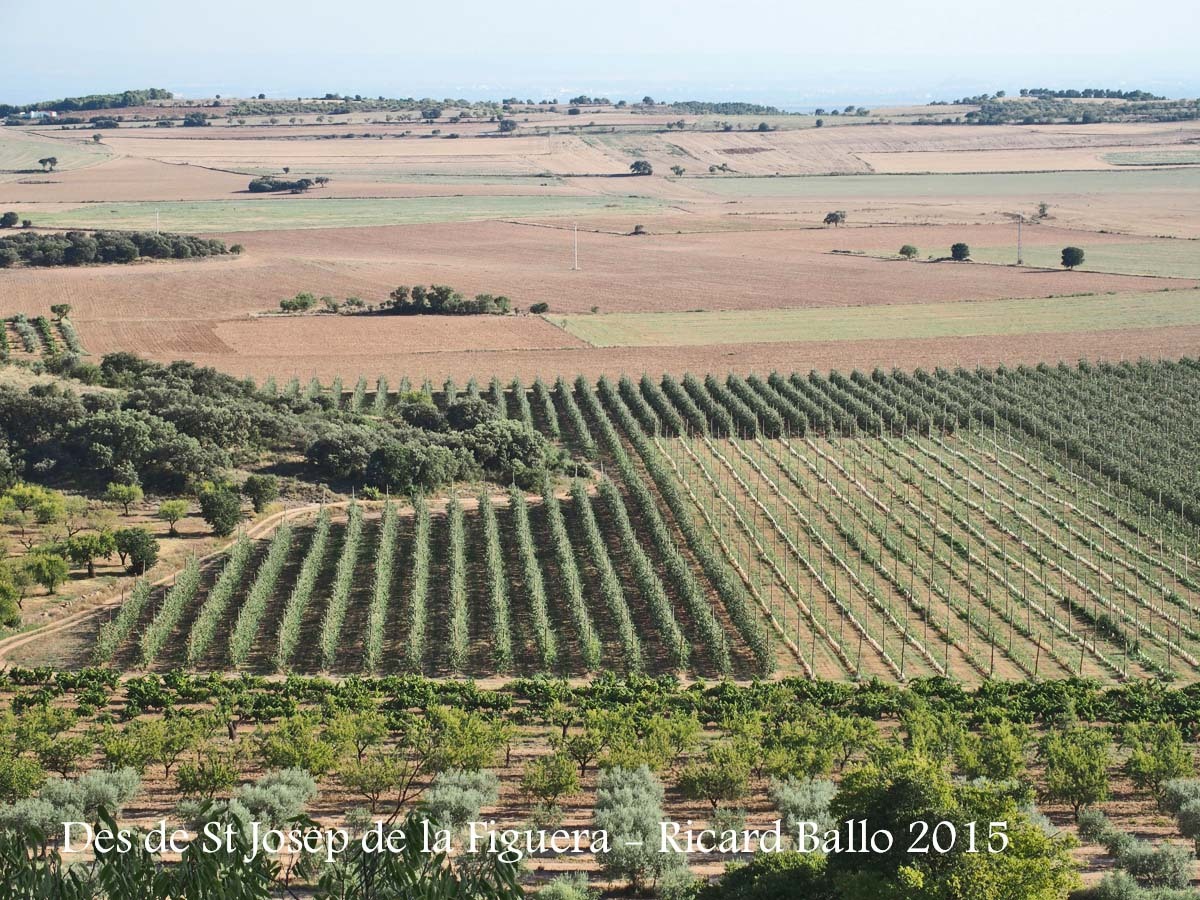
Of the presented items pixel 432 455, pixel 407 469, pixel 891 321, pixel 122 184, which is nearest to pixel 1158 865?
pixel 407 469

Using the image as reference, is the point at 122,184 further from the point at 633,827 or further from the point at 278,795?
the point at 633,827

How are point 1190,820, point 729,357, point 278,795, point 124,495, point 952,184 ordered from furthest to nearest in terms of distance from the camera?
point 952,184
point 729,357
point 124,495
point 278,795
point 1190,820

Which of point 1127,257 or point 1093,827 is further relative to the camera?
point 1127,257

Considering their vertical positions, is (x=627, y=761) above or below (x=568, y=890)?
below

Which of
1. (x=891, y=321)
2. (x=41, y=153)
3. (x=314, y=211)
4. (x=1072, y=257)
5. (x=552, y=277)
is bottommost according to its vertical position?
(x=891, y=321)

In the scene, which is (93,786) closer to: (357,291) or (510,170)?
(357,291)

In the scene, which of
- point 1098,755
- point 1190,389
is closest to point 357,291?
point 1190,389

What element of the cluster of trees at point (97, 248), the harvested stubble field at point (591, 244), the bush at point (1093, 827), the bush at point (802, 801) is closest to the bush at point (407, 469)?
Answer: the harvested stubble field at point (591, 244)

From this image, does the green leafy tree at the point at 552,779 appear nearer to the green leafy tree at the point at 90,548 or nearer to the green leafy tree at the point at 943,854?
the green leafy tree at the point at 943,854
